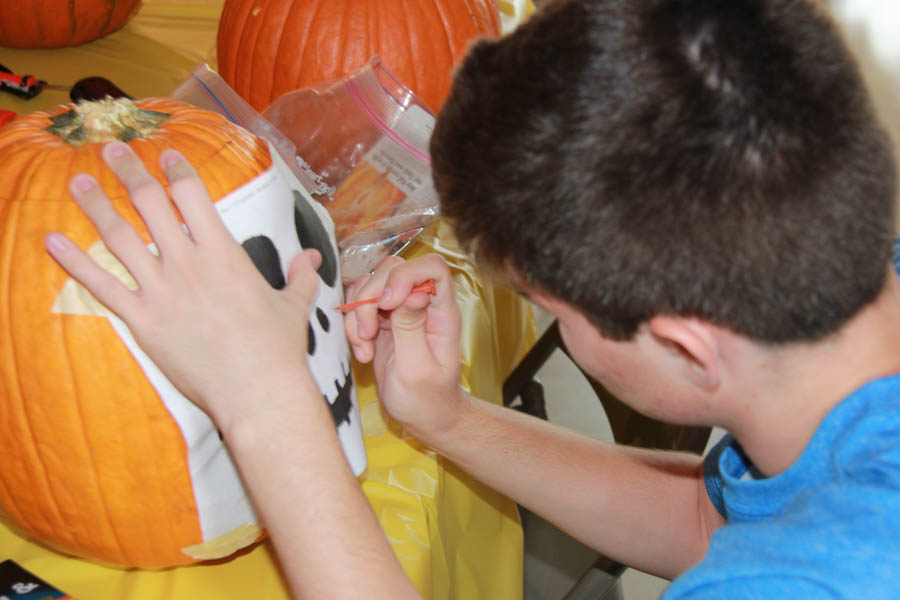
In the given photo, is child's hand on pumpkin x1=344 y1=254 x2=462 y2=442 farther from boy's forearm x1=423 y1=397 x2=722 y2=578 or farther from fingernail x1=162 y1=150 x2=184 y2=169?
fingernail x1=162 y1=150 x2=184 y2=169

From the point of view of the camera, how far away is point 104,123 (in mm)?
720

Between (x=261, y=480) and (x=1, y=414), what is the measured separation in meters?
0.23

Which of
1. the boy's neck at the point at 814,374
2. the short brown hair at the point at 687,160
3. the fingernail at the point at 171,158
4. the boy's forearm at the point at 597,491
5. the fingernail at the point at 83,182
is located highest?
the short brown hair at the point at 687,160

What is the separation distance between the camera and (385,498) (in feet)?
2.82

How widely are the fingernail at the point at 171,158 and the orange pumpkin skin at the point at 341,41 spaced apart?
0.55 metres

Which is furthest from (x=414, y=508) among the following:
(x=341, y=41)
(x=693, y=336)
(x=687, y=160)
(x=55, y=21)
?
(x=55, y=21)

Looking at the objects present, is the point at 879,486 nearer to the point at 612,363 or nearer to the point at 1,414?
the point at 612,363

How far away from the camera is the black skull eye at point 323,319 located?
0.75m

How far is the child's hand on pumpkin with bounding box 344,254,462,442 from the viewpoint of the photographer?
85 cm

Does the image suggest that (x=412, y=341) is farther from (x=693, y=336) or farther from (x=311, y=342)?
(x=693, y=336)

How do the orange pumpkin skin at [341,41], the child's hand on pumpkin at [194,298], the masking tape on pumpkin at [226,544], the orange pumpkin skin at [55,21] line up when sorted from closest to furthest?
the child's hand on pumpkin at [194,298] → the masking tape on pumpkin at [226,544] → the orange pumpkin skin at [341,41] → the orange pumpkin skin at [55,21]

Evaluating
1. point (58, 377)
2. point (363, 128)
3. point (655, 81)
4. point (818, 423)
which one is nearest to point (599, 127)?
point (655, 81)

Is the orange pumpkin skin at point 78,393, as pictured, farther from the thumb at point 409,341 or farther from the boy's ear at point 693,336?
the boy's ear at point 693,336

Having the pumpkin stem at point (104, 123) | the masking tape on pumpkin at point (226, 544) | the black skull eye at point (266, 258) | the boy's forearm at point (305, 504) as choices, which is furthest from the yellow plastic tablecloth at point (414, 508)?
the pumpkin stem at point (104, 123)
